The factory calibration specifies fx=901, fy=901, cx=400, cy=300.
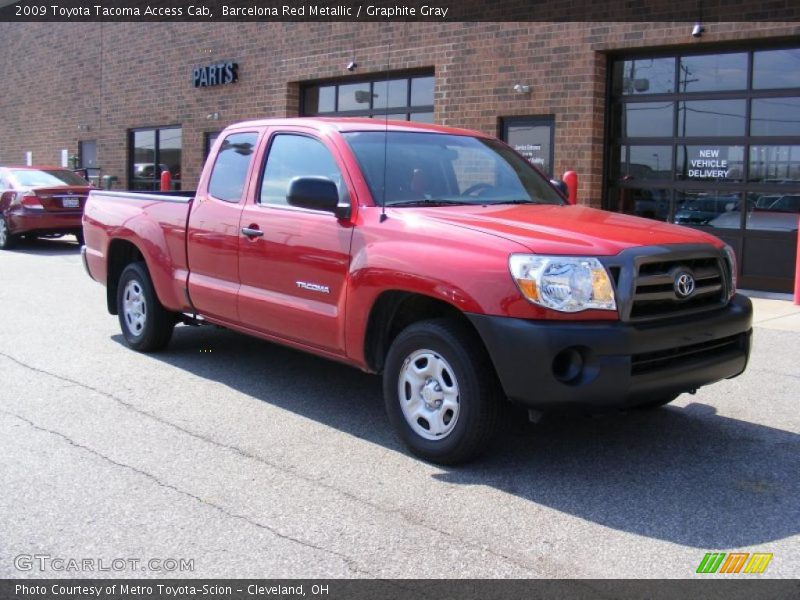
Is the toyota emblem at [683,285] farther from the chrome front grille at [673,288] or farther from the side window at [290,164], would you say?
the side window at [290,164]

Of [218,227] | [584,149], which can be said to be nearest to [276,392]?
[218,227]

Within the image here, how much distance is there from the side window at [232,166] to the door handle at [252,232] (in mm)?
368

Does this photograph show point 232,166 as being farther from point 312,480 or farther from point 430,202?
point 312,480

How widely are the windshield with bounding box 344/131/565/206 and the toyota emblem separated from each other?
139 centimetres

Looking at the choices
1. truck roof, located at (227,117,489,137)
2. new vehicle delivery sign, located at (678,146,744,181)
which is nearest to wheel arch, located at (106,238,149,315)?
truck roof, located at (227,117,489,137)

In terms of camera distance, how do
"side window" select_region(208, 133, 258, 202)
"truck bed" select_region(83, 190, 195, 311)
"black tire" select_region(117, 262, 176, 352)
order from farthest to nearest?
1. "black tire" select_region(117, 262, 176, 352)
2. "truck bed" select_region(83, 190, 195, 311)
3. "side window" select_region(208, 133, 258, 202)

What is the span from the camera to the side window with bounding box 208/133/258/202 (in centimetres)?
629

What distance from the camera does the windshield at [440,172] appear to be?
213 inches

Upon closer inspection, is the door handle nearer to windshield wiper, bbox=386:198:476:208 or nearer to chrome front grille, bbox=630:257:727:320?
windshield wiper, bbox=386:198:476:208

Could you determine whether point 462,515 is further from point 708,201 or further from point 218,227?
point 708,201

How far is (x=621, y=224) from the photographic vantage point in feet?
16.6

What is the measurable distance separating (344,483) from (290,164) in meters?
2.35

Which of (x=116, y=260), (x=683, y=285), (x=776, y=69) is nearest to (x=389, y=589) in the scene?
(x=683, y=285)

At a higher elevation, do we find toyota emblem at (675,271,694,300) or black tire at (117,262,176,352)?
toyota emblem at (675,271,694,300)
